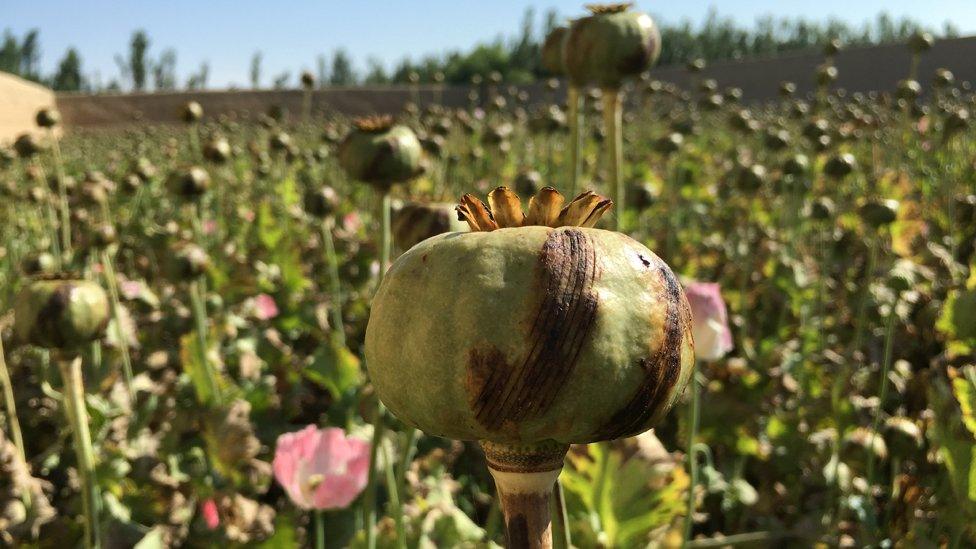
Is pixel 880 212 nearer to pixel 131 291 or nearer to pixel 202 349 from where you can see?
pixel 202 349

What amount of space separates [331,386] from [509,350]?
5.48 feet

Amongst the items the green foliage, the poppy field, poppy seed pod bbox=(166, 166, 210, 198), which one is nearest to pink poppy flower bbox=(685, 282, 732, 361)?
the poppy field

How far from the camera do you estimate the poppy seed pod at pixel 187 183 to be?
246cm

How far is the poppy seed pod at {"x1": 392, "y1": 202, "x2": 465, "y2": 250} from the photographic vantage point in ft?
3.87

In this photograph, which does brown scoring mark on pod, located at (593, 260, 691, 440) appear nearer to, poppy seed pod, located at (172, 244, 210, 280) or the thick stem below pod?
the thick stem below pod

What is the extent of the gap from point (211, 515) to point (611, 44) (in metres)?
1.03

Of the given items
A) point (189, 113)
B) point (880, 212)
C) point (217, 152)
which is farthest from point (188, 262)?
point (189, 113)

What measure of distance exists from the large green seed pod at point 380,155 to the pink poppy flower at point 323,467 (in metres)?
0.43

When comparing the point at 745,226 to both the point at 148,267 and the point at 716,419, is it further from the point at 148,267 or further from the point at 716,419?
the point at 148,267

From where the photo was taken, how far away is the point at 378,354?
43 centimetres

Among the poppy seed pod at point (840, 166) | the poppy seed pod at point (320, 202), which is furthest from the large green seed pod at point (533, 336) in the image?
the poppy seed pod at point (840, 166)

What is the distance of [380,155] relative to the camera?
134 cm

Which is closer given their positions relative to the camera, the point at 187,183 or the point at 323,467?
the point at 323,467

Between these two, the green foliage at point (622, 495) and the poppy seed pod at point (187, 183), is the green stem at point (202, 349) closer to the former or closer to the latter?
the poppy seed pod at point (187, 183)
